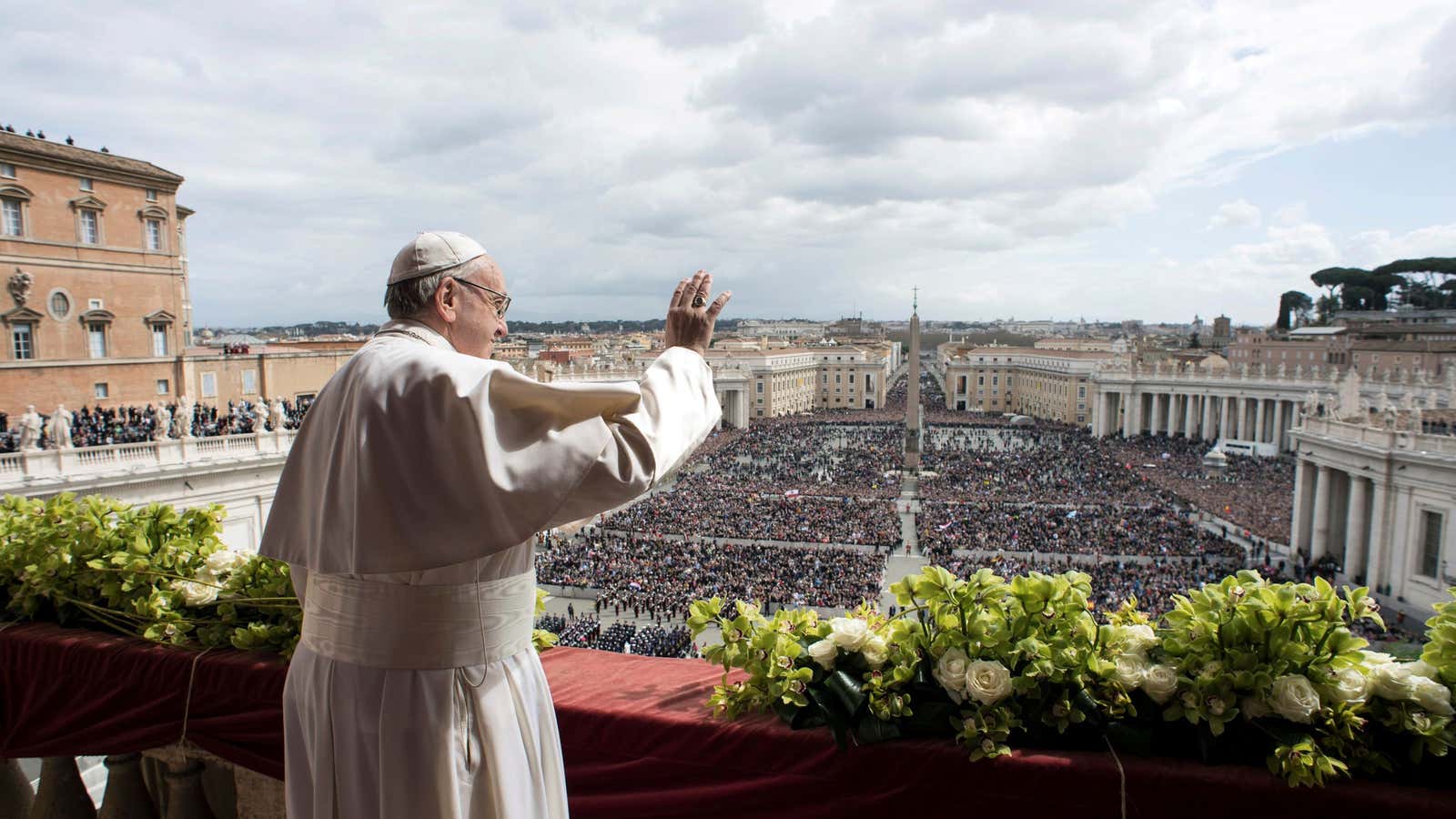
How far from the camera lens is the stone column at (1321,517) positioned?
2595 cm

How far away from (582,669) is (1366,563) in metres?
29.3

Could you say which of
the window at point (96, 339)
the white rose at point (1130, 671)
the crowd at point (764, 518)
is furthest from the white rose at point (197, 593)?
the crowd at point (764, 518)

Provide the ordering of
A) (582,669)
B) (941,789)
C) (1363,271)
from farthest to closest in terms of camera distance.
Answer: (1363,271) < (582,669) < (941,789)

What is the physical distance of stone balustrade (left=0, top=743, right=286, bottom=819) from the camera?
3.09 metres

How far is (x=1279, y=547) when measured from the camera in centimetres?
2803

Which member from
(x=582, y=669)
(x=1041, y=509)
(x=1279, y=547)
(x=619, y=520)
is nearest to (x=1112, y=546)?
(x=1041, y=509)

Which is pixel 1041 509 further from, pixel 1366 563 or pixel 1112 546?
pixel 1366 563

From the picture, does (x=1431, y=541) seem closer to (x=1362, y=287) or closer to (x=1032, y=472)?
(x=1032, y=472)

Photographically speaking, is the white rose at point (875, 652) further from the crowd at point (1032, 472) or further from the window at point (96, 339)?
the crowd at point (1032, 472)

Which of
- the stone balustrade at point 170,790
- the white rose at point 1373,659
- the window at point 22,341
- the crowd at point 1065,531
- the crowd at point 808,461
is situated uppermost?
the window at point 22,341

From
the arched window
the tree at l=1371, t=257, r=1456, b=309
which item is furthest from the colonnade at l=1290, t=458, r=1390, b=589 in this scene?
the tree at l=1371, t=257, r=1456, b=309

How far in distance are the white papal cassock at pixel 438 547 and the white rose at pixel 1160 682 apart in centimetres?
141

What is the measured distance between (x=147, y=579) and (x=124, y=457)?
13.8 metres

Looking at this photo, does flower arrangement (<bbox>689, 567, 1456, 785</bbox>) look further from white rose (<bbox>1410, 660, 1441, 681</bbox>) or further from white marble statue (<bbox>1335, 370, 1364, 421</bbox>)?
white marble statue (<bbox>1335, 370, 1364, 421</bbox>)
